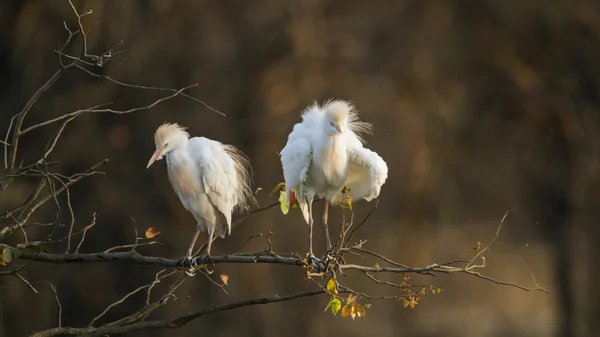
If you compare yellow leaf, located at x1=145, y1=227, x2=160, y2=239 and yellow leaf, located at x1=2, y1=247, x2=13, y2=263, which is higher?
yellow leaf, located at x1=145, y1=227, x2=160, y2=239

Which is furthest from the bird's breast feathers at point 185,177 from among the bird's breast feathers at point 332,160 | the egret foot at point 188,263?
the bird's breast feathers at point 332,160

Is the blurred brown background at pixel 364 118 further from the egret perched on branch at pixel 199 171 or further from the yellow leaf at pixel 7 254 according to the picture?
the yellow leaf at pixel 7 254

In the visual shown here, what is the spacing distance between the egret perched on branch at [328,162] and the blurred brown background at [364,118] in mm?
1165

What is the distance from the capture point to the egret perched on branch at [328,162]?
2.30 meters

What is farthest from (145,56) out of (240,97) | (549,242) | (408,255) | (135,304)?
(549,242)

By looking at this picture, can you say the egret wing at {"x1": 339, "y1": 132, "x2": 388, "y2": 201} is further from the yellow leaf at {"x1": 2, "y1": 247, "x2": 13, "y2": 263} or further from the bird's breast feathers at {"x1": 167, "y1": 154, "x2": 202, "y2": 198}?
the yellow leaf at {"x1": 2, "y1": 247, "x2": 13, "y2": 263}

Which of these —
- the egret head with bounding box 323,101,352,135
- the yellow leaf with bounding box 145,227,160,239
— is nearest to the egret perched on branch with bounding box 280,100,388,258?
the egret head with bounding box 323,101,352,135

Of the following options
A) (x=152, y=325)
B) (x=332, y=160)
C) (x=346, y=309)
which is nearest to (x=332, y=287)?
(x=346, y=309)

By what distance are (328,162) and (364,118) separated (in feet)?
4.37

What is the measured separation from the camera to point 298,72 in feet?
12.0

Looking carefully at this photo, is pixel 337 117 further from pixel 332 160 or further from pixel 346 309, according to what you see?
pixel 346 309

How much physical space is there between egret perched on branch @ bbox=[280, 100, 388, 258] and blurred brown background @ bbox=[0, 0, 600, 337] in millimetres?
1165

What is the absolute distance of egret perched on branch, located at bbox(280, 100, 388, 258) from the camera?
2304 millimetres

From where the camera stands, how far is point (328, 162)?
238cm
